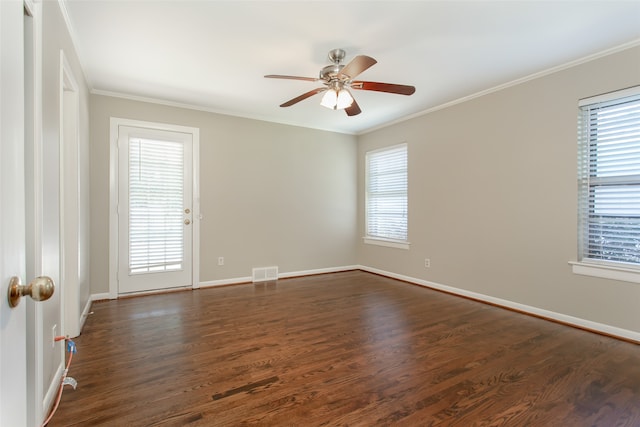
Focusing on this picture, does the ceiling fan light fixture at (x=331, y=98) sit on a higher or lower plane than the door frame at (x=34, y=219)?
higher

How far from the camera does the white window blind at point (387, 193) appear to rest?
508 cm

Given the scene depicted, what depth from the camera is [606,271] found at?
2877 millimetres

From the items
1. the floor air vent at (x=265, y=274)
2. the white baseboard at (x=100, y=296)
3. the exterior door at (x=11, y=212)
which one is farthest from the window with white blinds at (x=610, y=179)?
the white baseboard at (x=100, y=296)

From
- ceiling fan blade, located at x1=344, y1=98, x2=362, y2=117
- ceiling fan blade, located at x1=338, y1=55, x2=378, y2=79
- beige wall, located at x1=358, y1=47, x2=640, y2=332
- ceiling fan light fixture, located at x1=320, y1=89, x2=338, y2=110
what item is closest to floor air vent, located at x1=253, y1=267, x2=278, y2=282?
beige wall, located at x1=358, y1=47, x2=640, y2=332

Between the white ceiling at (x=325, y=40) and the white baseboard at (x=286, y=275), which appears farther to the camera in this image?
the white baseboard at (x=286, y=275)

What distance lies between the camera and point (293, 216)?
5.28 m

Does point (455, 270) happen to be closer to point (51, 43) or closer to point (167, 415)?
point (167, 415)

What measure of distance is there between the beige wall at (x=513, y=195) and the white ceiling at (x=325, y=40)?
0.29m

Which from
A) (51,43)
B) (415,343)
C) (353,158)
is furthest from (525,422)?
(353,158)

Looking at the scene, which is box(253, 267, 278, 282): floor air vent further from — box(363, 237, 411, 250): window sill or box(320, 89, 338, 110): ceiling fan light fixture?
box(320, 89, 338, 110): ceiling fan light fixture

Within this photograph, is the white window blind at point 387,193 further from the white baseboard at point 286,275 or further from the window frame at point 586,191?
the window frame at point 586,191

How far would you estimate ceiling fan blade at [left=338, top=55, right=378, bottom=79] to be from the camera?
2219 millimetres

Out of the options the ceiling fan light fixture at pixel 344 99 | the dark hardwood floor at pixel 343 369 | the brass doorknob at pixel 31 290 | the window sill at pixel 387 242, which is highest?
the ceiling fan light fixture at pixel 344 99

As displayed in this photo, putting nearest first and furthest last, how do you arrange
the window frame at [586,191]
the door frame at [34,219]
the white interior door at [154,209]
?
1. the door frame at [34,219]
2. the window frame at [586,191]
3. the white interior door at [154,209]
